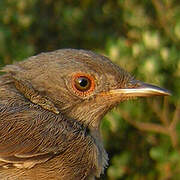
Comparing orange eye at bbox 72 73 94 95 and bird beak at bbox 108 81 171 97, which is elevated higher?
orange eye at bbox 72 73 94 95

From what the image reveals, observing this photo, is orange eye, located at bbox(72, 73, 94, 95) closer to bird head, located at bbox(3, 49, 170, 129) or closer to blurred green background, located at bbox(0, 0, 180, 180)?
bird head, located at bbox(3, 49, 170, 129)

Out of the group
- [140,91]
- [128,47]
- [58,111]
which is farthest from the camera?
[128,47]

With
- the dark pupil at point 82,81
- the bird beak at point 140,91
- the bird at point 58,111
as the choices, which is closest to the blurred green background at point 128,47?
the bird beak at point 140,91

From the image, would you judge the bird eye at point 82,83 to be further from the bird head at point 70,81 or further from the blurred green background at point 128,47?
the blurred green background at point 128,47

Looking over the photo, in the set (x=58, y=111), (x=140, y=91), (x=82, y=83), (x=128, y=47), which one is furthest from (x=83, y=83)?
(x=128, y=47)

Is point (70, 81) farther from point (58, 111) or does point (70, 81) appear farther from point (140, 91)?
point (140, 91)

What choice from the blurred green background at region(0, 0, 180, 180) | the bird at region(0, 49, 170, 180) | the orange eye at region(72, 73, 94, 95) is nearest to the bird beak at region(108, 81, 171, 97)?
the bird at region(0, 49, 170, 180)
